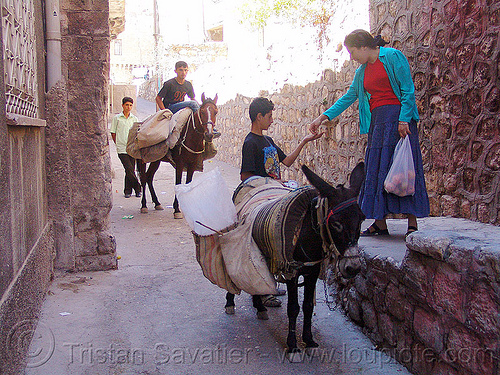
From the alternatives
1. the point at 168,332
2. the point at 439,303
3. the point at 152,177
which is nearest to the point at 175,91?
the point at 152,177

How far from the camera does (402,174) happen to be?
360cm

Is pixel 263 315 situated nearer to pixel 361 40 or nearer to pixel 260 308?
pixel 260 308

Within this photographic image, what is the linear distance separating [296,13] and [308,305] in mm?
8529

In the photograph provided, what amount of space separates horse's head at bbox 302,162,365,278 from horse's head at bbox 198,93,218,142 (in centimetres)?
479

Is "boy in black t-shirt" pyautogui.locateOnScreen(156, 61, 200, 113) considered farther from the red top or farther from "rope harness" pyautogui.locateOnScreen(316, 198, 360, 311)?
"rope harness" pyautogui.locateOnScreen(316, 198, 360, 311)

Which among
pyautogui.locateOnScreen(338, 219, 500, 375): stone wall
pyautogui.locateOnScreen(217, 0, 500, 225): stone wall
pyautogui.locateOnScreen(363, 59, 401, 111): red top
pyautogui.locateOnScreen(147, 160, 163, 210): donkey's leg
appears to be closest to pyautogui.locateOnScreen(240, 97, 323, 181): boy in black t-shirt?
pyautogui.locateOnScreen(363, 59, 401, 111): red top

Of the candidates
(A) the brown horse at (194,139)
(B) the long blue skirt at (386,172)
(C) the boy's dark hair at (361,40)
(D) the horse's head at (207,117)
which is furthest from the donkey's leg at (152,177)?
(C) the boy's dark hair at (361,40)

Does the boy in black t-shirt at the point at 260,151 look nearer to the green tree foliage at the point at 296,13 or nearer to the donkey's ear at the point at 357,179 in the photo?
the donkey's ear at the point at 357,179

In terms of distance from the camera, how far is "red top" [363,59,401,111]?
12.4ft

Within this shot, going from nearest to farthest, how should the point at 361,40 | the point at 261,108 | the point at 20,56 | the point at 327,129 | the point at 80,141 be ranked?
the point at 20,56
the point at 361,40
the point at 261,108
the point at 80,141
the point at 327,129

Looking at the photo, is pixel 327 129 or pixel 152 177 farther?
pixel 152 177

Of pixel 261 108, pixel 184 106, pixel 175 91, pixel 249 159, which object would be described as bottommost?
Result: pixel 249 159

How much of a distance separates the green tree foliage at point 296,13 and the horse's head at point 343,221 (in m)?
5.67

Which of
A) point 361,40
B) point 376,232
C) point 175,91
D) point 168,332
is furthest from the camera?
point 175,91
